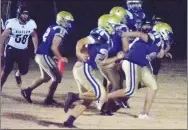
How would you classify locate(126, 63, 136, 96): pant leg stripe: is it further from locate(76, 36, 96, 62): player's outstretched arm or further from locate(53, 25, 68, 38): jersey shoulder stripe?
locate(53, 25, 68, 38): jersey shoulder stripe

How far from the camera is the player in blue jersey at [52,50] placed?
8453mm

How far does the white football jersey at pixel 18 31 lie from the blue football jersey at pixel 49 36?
0.53m

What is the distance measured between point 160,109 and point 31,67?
6806 mm

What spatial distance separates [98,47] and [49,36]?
5.34ft

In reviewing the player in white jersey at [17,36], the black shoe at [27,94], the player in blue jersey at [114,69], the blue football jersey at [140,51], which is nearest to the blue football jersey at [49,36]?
the player in white jersey at [17,36]

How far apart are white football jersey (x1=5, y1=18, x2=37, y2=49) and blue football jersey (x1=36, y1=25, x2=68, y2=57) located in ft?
1.73

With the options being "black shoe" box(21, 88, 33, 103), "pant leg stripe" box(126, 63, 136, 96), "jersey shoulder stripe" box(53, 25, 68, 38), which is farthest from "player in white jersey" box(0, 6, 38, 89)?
"pant leg stripe" box(126, 63, 136, 96)

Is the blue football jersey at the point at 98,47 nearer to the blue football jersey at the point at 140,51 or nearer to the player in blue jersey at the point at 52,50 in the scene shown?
the blue football jersey at the point at 140,51

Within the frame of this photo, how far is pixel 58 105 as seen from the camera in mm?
8969

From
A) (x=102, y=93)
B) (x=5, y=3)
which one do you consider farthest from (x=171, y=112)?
(x=5, y=3)

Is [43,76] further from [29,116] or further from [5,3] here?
[5,3]

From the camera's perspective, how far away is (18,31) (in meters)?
9.20

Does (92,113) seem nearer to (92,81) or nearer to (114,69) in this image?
(114,69)

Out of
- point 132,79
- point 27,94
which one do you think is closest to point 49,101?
point 27,94
